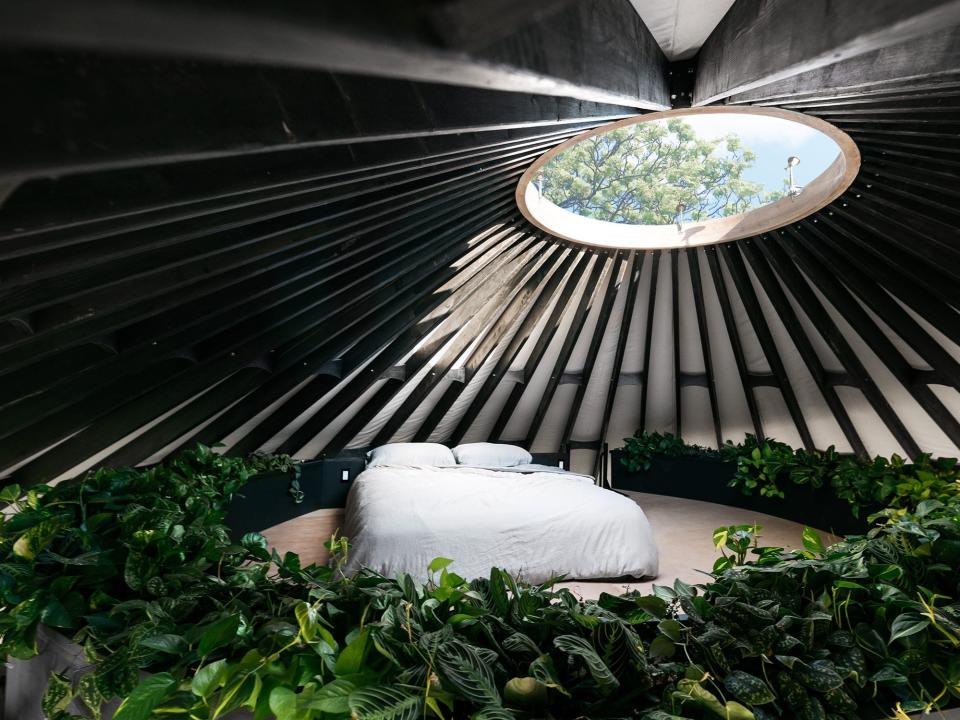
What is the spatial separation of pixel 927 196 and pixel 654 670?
328 cm

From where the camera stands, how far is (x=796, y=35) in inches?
71.6

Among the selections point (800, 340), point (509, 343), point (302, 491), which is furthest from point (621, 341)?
point (302, 491)

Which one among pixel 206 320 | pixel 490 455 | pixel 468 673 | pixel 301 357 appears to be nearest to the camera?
pixel 468 673

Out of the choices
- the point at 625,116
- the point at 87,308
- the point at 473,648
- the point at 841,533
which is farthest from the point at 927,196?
the point at 87,308

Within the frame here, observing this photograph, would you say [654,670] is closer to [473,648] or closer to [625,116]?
[473,648]

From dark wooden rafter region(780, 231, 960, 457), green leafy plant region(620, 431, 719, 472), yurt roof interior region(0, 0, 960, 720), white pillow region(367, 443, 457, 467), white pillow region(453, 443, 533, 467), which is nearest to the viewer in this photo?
yurt roof interior region(0, 0, 960, 720)

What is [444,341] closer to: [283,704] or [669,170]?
[283,704]

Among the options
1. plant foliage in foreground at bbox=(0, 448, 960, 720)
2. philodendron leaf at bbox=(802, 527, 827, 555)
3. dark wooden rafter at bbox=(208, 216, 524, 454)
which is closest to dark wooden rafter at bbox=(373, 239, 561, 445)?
dark wooden rafter at bbox=(208, 216, 524, 454)

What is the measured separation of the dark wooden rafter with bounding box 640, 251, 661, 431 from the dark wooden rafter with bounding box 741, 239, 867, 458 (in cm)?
79

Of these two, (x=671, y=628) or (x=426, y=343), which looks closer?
(x=671, y=628)

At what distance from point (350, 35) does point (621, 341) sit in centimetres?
560

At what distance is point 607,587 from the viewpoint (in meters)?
4.25

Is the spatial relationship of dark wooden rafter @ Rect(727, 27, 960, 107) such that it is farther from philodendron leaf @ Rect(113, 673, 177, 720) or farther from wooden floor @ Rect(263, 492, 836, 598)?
wooden floor @ Rect(263, 492, 836, 598)

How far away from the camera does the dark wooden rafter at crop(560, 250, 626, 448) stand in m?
5.38
